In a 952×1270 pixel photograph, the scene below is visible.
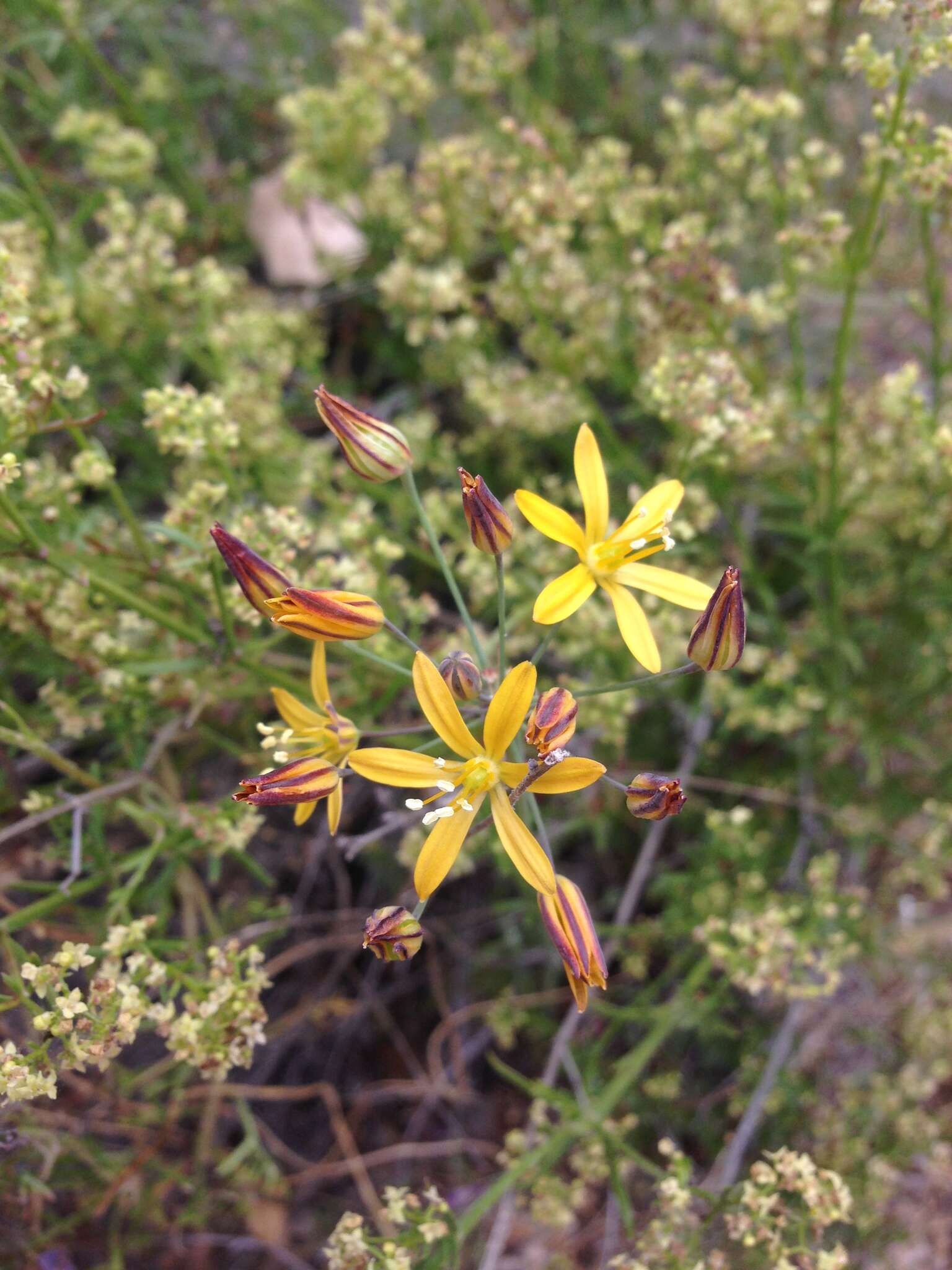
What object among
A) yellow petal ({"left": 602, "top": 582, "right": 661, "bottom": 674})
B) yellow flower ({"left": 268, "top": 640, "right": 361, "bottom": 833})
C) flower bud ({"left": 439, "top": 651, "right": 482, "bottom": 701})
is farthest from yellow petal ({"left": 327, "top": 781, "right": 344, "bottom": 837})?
yellow petal ({"left": 602, "top": 582, "right": 661, "bottom": 674})

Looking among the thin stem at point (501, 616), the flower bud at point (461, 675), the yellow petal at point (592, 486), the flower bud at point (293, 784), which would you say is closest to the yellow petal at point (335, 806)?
the flower bud at point (293, 784)

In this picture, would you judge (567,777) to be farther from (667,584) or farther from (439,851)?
(667,584)

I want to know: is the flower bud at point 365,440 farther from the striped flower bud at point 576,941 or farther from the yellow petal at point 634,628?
→ the striped flower bud at point 576,941

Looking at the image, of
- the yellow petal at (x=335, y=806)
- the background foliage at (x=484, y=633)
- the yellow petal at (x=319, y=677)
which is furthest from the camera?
the background foliage at (x=484, y=633)

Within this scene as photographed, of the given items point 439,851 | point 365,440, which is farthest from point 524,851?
point 365,440

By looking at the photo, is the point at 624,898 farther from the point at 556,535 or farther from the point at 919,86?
the point at 919,86
